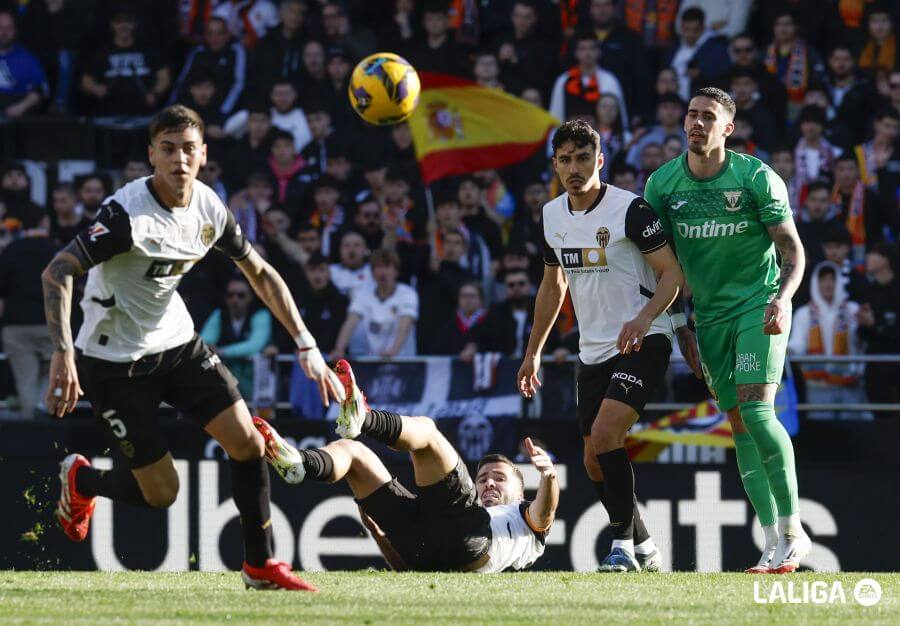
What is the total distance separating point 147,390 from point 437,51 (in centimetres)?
1005

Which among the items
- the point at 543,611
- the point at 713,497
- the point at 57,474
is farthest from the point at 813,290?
the point at 543,611

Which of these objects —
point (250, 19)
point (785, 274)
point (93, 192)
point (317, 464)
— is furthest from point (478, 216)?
point (317, 464)

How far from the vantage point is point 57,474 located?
1086cm

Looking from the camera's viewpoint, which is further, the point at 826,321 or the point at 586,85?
the point at 586,85

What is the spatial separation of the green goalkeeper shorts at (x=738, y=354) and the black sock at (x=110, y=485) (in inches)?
126

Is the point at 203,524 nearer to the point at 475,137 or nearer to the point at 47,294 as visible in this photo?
the point at 47,294

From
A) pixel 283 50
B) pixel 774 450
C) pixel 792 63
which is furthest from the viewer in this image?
pixel 283 50

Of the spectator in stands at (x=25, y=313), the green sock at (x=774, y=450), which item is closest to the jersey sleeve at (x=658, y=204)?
the green sock at (x=774, y=450)

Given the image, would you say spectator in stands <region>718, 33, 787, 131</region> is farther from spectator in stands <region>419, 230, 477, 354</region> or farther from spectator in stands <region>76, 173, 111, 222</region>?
spectator in stands <region>76, 173, 111, 222</region>

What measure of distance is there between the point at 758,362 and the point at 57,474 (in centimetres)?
516

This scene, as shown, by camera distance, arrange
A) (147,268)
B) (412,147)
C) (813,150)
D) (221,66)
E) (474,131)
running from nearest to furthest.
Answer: (147,268) → (813,150) → (474,131) → (412,147) → (221,66)

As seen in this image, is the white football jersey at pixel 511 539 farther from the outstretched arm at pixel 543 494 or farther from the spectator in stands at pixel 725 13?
the spectator in stands at pixel 725 13

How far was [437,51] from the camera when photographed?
55.0 feet

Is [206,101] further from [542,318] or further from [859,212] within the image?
[542,318]
